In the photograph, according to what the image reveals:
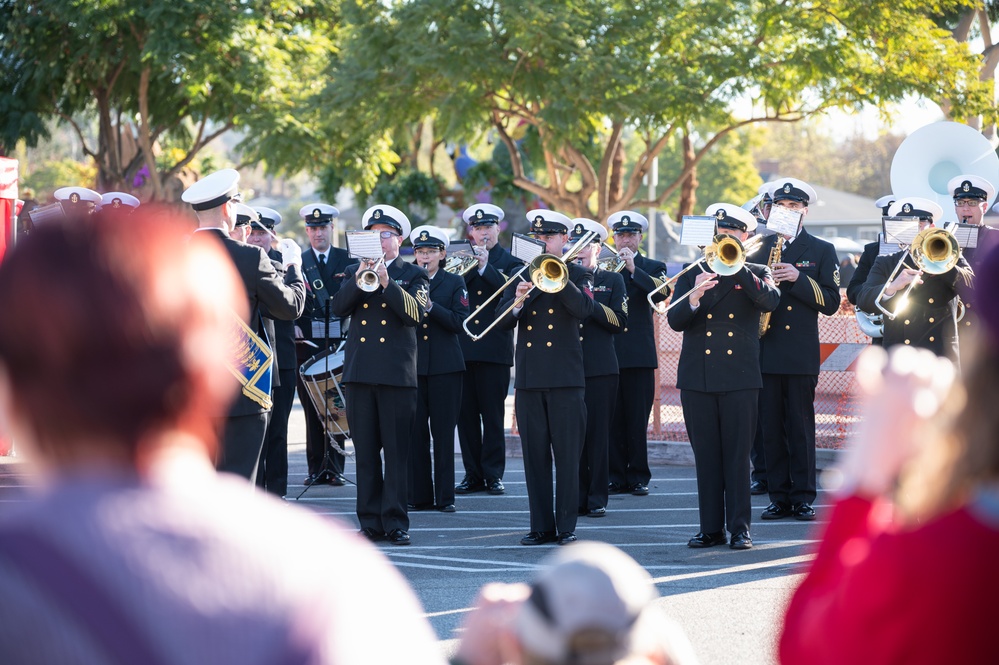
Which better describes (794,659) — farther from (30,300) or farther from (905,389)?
(30,300)

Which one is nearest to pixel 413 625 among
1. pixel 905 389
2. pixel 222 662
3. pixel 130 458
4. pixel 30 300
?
pixel 222 662

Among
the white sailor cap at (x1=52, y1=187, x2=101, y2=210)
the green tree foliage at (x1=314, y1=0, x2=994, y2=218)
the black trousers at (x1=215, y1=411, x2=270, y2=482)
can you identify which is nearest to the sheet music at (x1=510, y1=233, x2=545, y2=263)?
the black trousers at (x1=215, y1=411, x2=270, y2=482)

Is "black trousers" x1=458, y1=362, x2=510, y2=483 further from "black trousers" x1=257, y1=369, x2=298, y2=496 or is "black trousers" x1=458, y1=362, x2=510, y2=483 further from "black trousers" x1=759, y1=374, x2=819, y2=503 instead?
"black trousers" x1=759, y1=374, x2=819, y2=503

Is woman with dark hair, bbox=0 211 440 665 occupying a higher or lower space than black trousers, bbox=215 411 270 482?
higher

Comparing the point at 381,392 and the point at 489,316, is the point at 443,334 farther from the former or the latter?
the point at 381,392

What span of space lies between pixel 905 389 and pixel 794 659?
0.44 m

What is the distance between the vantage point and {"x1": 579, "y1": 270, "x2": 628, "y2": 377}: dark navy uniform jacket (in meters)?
9.53

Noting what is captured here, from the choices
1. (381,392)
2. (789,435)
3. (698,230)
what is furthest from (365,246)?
(789,435)

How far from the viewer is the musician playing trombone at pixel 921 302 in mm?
8406

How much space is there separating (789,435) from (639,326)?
184 centimetres

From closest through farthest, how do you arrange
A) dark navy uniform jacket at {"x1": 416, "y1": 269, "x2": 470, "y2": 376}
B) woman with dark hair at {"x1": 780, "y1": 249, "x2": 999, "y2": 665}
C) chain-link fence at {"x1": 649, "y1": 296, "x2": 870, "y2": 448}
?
woman with dark hair at {"x1": 780, "y1": 249, "x2": 999, "y2": 665}, dark navy uniform jacket at {"x1": 416, "y1": 269, "x2": 470, "y2": 376}, chain-link fence at {"x1": 649, "y1": 296, "x2": 870, "y2": 448}

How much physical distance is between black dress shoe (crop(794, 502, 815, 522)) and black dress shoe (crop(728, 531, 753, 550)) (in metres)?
1.40

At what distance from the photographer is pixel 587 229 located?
9.65 m

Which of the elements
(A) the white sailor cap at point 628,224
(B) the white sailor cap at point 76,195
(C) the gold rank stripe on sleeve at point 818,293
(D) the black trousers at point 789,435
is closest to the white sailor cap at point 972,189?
(C) the gold rank stripe on sleeve at point 818,293
